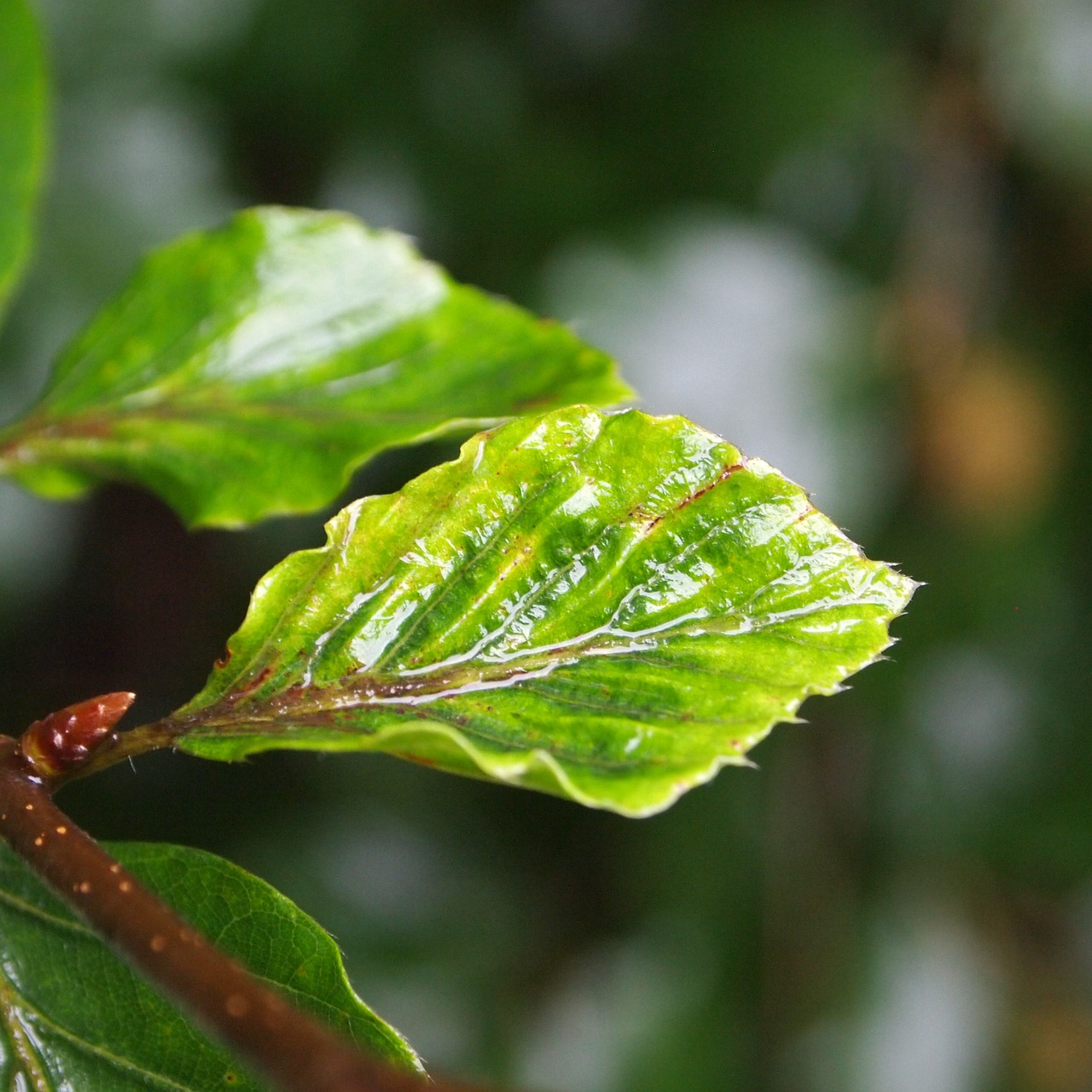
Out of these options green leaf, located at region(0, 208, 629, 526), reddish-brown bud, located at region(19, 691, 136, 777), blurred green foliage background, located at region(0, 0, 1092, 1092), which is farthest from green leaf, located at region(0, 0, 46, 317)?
blurred green foliage background, located at region(0, 0, 1092, 1092)

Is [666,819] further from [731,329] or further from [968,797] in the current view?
[731,329]

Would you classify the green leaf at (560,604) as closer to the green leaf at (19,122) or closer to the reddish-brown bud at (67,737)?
the reddish-brown bud at (67,737)

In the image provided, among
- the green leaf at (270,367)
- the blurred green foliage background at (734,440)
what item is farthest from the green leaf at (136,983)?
the blurred green foliage background at (734,440)

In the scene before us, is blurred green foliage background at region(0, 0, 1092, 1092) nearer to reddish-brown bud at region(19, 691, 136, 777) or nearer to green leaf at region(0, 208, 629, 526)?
green leaf at region(0, 208, 629, 526)

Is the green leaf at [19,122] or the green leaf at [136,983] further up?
the green leaf at [19,122]

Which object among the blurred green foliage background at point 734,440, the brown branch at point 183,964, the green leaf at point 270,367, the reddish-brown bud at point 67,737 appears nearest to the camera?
the brown branch at point 183,964

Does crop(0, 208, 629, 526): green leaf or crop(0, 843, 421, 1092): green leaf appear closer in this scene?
crop(0, 843, 421, 1092): green leaf
